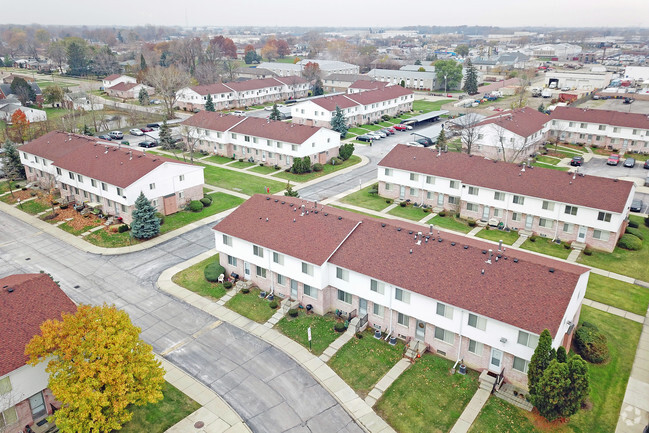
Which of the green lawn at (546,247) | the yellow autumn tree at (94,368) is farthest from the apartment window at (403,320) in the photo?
the green lawn at (546,247)

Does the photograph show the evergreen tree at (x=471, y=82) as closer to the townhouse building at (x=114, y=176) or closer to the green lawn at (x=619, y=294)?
the townhouse building at (x=114, y=176)

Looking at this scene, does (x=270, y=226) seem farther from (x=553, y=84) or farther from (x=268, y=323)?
(x=553, y=84)

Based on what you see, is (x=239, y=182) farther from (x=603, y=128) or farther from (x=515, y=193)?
(x=603, y=128)

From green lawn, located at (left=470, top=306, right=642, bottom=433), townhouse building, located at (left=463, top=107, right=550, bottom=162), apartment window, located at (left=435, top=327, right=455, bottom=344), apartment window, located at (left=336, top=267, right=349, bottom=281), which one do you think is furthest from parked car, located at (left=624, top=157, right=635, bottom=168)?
apartment window, located at (left=336, top=267, right=349, bottom=281)

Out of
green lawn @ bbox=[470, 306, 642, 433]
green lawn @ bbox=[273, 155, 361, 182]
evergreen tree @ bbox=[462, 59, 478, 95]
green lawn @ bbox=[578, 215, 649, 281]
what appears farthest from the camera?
evergreen tree @ bbox=[462, 59, 478, 95]

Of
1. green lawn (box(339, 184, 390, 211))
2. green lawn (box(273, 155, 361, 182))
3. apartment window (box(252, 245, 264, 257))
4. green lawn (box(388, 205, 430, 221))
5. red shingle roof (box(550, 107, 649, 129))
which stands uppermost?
red shingle roof (box(550, 107, 649, 129))

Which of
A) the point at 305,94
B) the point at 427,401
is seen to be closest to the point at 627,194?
the point at 427,401

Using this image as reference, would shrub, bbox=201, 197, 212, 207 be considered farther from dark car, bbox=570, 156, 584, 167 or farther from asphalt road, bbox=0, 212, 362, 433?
dark car, bbox=570, 156, 584, 167

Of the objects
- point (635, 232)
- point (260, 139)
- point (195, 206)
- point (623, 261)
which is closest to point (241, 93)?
point (260, 139)
